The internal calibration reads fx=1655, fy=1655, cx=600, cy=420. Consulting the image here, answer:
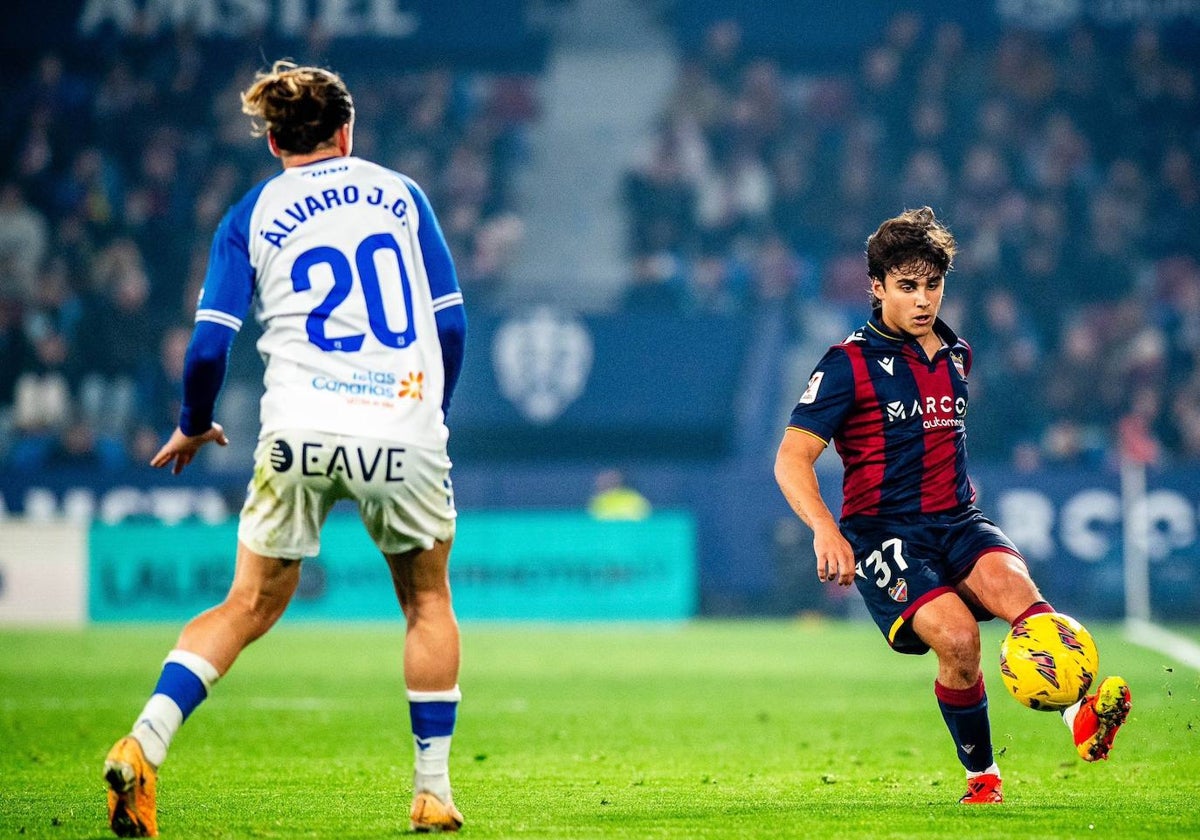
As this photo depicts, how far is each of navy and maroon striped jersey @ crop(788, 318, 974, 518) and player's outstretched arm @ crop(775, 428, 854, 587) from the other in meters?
0.06

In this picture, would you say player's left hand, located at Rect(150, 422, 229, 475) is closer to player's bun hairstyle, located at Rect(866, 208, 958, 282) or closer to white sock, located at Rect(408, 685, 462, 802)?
white sock, located at Rect(408, 685, 462, 802)

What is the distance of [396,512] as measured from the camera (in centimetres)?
462

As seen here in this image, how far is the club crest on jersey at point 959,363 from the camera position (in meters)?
5.85

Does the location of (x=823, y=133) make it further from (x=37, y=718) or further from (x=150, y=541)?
(x=37, y=718)

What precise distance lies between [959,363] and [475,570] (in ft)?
39.3

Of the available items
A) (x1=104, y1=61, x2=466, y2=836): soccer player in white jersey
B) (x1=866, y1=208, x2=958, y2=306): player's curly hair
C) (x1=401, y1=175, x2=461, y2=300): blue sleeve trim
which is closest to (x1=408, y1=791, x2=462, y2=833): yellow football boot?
(x1=104, y1=61, x2=466, y2=836): soccer player in white jersey

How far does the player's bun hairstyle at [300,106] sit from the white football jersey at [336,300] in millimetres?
99

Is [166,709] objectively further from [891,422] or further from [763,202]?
[763,202]

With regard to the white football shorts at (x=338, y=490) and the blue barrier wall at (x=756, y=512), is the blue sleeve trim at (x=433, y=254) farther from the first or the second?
the blue barrier wall at (x=756, y=512)

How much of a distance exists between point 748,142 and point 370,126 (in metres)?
5.12

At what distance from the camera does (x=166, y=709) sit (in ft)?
15.0

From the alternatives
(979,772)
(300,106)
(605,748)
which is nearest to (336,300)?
(300,106)

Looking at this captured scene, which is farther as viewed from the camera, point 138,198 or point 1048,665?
point 138,198

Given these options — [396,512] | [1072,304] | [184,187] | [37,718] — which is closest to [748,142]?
[1072,304]
